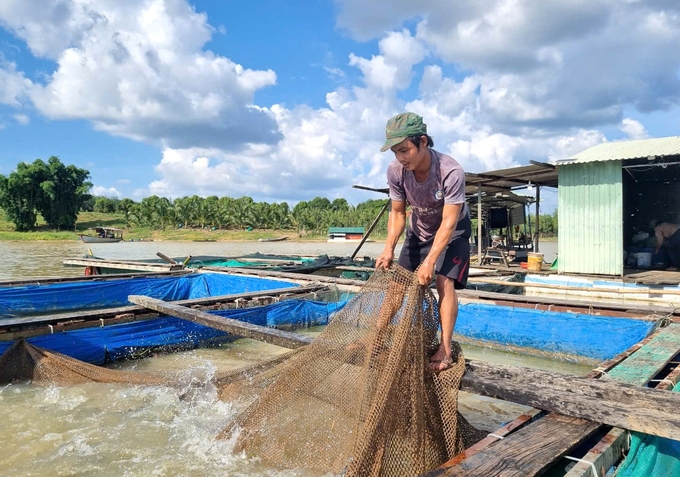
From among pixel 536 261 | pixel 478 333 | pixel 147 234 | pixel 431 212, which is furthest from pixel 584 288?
pixel 147 234

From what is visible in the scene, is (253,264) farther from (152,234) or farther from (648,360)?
(152,234)

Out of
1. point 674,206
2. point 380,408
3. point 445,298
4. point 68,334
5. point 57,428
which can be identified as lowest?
point 57,428

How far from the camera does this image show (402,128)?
2.51 meters

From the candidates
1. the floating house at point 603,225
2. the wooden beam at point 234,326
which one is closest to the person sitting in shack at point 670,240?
the floating house at point 603,225

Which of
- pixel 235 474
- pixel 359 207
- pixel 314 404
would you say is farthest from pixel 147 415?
pixel 359 207

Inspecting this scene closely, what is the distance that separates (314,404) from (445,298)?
1.04m

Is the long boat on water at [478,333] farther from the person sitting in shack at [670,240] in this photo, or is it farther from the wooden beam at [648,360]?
the person sitting in shack at [670,240]

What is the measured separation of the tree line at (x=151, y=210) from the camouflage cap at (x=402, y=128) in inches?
1476

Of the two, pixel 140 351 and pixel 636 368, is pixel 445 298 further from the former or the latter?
pixel 140 351

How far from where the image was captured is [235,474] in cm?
276

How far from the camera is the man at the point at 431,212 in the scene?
2.52 metres

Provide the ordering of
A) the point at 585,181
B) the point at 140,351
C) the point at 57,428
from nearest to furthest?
the point at 57,428 → the point at 140,351 → the point at 585,181

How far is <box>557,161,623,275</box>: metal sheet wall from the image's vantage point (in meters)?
9.45

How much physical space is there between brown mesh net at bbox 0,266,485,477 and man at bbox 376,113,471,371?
0.11m
